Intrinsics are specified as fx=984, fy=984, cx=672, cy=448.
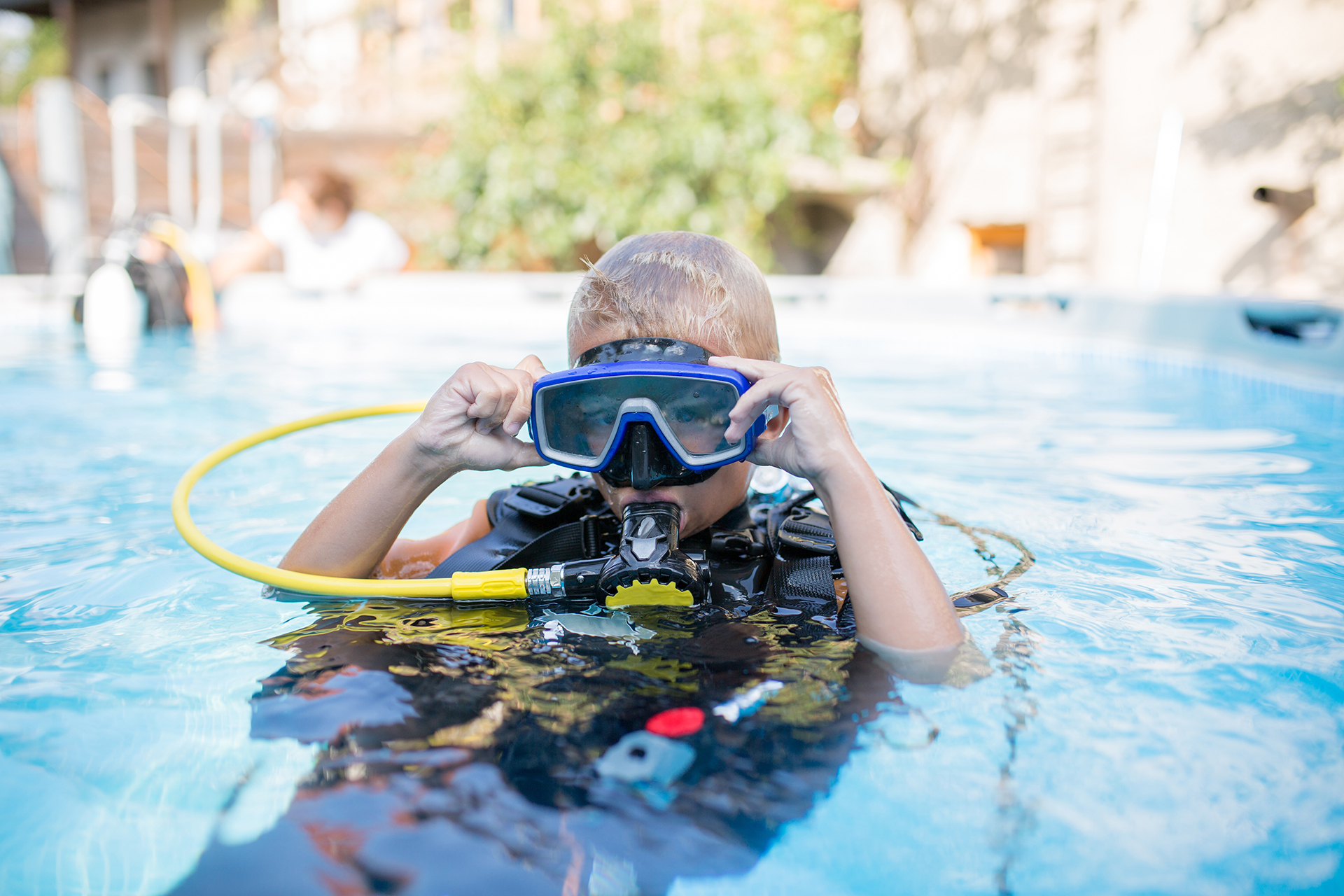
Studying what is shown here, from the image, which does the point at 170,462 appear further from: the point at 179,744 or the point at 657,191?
the point at 657,191

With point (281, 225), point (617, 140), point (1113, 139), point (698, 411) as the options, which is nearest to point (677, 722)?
point (698, 411)

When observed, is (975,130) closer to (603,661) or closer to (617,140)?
(617,140)

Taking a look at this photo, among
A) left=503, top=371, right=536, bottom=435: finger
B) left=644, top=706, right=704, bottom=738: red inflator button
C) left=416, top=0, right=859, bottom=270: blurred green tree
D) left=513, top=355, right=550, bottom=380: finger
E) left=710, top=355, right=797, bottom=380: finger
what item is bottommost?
left=644, top=706, right=704, bottom=738: red inflator button

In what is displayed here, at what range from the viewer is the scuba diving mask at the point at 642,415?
1661 millimetres

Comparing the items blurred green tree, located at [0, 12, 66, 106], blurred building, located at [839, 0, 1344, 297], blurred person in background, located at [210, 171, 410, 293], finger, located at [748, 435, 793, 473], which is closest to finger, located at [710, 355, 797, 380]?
finger, located at [748, 435, 793, 473]

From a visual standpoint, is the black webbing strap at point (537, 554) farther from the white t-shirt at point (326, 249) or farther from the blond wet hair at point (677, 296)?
the white t-shirt at point (326, 249)

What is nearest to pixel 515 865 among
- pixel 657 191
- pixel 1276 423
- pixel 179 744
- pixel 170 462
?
pixel 179 744

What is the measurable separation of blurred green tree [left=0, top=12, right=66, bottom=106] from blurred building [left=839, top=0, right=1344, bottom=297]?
26.3 metres

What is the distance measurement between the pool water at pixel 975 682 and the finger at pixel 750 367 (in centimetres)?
56

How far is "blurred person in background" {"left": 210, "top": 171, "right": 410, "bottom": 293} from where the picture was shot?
9.02 m

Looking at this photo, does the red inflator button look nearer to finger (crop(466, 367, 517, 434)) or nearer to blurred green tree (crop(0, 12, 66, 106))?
finger (crop(466, 367, 517, 434))

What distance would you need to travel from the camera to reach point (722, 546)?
1969 mm

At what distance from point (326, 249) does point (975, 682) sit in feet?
29.3

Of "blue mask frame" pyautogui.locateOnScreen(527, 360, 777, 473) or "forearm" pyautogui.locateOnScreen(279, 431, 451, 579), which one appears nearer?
"blue mask frame" pyautogui.locateOnScreen(527, 360, 777, 473)
